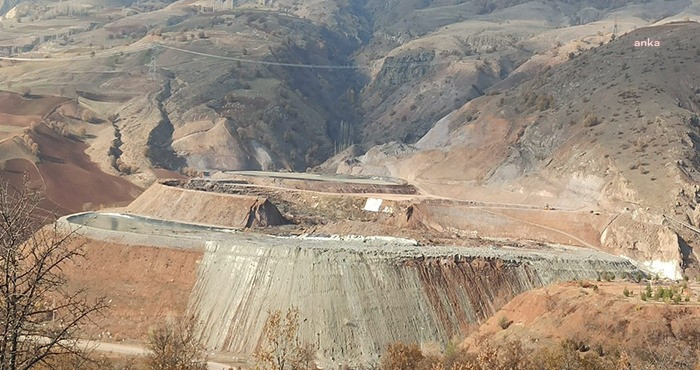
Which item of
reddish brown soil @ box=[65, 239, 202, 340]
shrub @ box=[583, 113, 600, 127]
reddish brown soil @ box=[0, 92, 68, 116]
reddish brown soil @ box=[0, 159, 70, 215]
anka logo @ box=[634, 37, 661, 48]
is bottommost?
reddish brown soil @ box=[0, 92, 68, 116]

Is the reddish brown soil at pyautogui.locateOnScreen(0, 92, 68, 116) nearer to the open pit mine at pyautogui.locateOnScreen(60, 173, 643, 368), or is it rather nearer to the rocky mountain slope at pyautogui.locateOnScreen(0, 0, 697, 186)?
the rocky mountain slope at pyautogui.locateOnScreen(0, 0, 697, 186)

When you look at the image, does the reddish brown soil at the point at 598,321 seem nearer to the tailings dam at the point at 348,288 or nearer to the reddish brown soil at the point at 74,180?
the tailings dam at the point at 348,288

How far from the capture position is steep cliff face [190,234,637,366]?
44.2 meters

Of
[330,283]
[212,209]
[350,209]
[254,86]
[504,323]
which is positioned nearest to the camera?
[504,323]

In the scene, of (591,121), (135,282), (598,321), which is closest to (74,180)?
(135,282)

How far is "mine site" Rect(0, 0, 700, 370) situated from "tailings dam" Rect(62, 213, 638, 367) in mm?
136

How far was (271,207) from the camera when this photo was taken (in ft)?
236

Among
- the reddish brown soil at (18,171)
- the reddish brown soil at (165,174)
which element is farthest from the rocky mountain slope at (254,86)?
the reddish brown soil at (18,171)

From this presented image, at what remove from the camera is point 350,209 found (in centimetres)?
7931

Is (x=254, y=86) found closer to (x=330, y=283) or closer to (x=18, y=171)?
(x=18, y=171)

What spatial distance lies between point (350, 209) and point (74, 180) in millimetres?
33717

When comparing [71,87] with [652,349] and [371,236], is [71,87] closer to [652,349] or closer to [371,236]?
[371,236]

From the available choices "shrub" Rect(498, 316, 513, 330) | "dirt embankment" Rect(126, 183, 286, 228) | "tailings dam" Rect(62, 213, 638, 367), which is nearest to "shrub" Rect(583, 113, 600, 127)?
"dirt embankment" Rect(126, 183, 286, 228)

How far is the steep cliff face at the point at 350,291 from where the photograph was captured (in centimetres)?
4419
